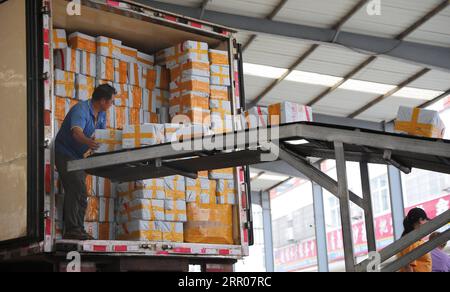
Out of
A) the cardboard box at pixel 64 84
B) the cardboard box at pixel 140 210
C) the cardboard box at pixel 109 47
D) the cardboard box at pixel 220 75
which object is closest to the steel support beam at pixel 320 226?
the cardboard box at pixel 220 75

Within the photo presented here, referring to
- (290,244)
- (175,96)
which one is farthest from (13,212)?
(290,244)

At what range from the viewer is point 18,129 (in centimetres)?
652

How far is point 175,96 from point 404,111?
2494 millimetres

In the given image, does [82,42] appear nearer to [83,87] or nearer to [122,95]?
[83,87]

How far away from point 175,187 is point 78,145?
110cm

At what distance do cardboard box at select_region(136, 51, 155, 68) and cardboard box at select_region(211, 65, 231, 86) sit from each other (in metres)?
0.70

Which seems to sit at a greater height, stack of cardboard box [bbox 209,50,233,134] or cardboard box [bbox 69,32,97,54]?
cardboard box [bbox 69,32,97,54]

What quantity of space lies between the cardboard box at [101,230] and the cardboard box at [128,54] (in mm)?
1775

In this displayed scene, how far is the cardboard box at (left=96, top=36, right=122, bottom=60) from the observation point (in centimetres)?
760

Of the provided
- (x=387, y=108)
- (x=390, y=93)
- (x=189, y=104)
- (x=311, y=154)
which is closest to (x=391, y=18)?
(x=390, y=93)

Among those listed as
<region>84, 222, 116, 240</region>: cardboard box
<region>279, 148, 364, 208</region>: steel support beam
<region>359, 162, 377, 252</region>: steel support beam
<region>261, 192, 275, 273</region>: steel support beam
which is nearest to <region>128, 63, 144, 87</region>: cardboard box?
<region>84, 222, 116, 240</region>: cardboard box

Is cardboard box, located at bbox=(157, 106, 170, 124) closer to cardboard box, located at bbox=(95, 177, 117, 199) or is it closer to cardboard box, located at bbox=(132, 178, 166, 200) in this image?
cardboard box, located at bbox=(132, 178, 166, 200)

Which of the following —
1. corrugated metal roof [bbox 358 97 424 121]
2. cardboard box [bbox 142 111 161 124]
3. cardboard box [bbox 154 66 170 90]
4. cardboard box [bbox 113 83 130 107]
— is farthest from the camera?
corrugated metal roof [bbox 358 97 424 121]

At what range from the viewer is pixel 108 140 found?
725 centimetres
